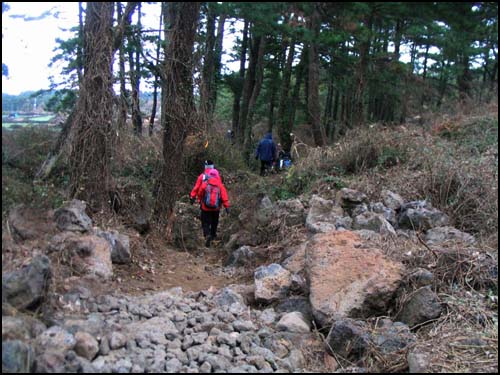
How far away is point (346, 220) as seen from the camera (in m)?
8.41

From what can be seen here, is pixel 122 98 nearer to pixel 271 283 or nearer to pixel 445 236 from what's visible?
pixel 271 283

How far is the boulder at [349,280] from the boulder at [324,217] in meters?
1.86

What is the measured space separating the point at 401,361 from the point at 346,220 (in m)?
4.05

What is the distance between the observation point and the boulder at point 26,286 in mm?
4176

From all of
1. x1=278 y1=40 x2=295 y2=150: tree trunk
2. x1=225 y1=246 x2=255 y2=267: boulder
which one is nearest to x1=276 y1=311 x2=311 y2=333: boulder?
x1=225 y1=246 x2=255 y2=267: boulder

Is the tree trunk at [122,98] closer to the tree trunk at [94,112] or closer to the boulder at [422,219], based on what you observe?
the tree trunk at [94,112]

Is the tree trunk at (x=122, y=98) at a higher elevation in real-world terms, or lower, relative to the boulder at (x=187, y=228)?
higher

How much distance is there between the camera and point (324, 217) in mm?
8711

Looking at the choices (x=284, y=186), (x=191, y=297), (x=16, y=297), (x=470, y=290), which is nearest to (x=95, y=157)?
(x=191, y=297)

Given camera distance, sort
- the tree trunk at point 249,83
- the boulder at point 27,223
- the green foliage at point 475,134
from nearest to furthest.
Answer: the boulder at point 27,223
the green foliage at point 475,134
the tree trunk at point 249,83

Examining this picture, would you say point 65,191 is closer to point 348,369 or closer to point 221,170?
point 348,369

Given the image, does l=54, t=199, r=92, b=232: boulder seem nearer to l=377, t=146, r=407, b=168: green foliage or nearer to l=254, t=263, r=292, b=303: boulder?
l=254, t=263, r=292, b=303: boulder

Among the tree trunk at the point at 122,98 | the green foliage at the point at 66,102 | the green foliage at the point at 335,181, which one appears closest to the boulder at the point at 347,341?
the tree trunk at the point at 122,98

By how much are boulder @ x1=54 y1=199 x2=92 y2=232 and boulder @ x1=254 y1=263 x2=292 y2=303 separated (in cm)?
229
